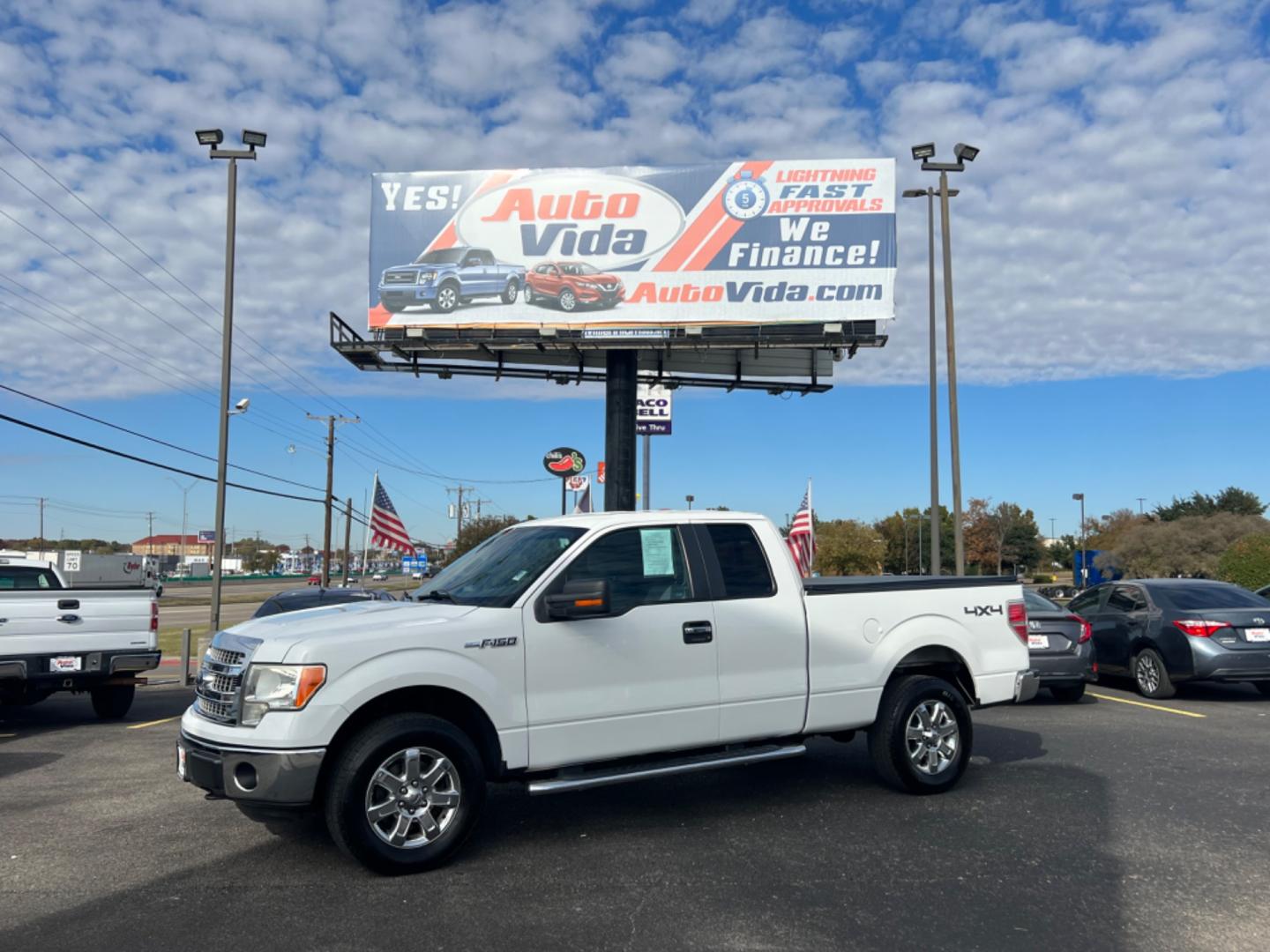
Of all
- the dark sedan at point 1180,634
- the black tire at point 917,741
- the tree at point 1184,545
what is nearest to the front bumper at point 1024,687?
the black tire at point 917,741

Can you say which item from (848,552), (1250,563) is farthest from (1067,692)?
(848,552)

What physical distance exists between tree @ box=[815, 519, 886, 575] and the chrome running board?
62871 millimetres

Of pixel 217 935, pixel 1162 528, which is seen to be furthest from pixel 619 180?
pixel 1162 528

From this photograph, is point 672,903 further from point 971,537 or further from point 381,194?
point 971,537

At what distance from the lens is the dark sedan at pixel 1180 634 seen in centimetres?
1171

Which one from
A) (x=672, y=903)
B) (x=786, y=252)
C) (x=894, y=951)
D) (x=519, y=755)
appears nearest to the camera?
(x=894, y=951)

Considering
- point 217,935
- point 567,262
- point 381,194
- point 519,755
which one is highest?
point 381,194

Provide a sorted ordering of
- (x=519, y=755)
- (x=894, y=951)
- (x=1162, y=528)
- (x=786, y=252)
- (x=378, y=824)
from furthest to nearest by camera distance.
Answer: (x=1162, y=528), (x=786, y=252), (x=519, y=755), (x=378, y=824), (x=894, y=951)

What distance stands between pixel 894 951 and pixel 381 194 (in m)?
18.1

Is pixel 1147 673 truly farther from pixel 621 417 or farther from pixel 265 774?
pixel 265 774

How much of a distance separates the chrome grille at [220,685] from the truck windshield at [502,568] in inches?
49.7

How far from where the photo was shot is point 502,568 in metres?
6.46

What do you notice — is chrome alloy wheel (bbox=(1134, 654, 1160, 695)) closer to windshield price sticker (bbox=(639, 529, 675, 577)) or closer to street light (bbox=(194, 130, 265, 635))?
windshield price sticker (bbox=(639, 529, 675, 577))

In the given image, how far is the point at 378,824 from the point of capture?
537cm
